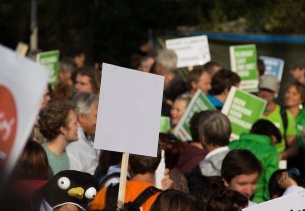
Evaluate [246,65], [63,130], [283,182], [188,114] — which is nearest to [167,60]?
[246,65]

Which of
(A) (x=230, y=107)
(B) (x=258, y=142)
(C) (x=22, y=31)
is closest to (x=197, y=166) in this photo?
(B) (x=258, y=142)

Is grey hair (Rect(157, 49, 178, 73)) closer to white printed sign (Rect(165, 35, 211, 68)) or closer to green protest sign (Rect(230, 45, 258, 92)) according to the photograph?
green protest sign (Rect(230, 45, 258, 92))

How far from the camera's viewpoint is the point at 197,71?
32.3ft

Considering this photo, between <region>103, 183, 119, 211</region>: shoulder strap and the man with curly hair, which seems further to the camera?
the man with curly hair

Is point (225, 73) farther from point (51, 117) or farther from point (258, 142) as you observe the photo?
point (51, 117)

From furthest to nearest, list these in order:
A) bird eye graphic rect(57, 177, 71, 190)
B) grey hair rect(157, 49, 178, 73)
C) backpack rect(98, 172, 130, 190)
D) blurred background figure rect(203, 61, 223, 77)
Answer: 1. grey hair rect(157, 49, 178, 73)
2. blurred background figure rect(203, 61, 223, 77)
3. backpack rect(98, 172, 130, 190)
4. bird eye graphic rect(57, 177, 71, 190)

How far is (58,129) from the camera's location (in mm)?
6523

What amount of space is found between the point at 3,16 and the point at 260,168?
14729 mm

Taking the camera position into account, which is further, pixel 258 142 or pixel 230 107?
pixel 230 107

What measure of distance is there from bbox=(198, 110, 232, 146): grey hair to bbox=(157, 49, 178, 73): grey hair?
3506 mm

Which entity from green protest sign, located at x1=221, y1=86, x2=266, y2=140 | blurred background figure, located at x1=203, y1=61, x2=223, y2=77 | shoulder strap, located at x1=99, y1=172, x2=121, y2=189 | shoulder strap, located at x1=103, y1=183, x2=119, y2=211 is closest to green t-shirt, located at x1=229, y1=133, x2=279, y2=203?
shoulder strap, located at x1=99, y1=172, x2=121, y2=189

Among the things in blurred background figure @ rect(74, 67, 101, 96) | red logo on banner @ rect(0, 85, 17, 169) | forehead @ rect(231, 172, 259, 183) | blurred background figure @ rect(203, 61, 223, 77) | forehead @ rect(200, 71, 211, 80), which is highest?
blurred background figure @ rect(203, 61, 223, 77)

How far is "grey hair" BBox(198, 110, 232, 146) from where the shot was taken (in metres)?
6.91

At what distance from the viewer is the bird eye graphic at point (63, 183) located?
4.81 meters
